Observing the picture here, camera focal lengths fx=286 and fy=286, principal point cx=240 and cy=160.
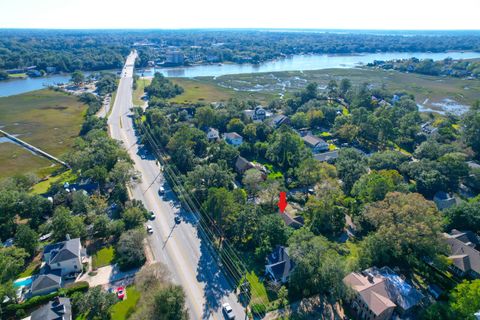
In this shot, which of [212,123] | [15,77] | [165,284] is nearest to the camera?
[165,284]

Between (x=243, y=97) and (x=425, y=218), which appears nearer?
(x=425, y=218)

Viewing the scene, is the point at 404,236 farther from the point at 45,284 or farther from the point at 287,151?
the point at 45,284

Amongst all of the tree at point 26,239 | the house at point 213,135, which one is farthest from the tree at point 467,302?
the house at point 213,135

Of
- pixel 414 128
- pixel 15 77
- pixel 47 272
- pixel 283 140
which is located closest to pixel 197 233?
pixel 47 272

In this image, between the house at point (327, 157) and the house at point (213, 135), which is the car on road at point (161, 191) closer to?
the house at point (213, 135)

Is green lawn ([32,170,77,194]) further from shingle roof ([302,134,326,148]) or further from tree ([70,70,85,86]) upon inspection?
tree ([70,70,85,86])

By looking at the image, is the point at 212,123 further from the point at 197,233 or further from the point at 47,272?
the point at 47,272
